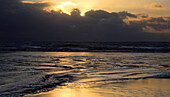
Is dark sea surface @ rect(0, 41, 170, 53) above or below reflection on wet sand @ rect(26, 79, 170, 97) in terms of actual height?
above

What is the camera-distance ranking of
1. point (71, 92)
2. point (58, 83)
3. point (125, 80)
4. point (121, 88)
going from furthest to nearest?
point (125, 80), point (58, 83), point (121, 88), point (71, 92)

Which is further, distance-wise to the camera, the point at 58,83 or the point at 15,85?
the point at 58,83

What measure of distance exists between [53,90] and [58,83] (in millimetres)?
1061

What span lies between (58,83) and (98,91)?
6.73 ft

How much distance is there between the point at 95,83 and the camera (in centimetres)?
812

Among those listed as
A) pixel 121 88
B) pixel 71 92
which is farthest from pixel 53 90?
pixel 121 88

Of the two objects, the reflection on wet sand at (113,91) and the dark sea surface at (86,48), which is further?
the dark sea surface at (86,48)

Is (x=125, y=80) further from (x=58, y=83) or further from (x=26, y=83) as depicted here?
(x=26, y=83)

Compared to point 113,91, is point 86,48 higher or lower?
higher

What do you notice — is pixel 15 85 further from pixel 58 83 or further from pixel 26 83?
pixel 58 83

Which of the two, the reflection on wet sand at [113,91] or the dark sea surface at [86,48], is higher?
the dark sea surface at [86,48]

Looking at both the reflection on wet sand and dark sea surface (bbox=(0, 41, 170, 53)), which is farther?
dark sea surface (bbox=(0, 41, 170, 53))

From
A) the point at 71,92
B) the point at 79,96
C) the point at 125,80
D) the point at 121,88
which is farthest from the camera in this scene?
the point at 125,80

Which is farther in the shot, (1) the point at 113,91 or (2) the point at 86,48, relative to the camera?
(2) the point at 86,48
